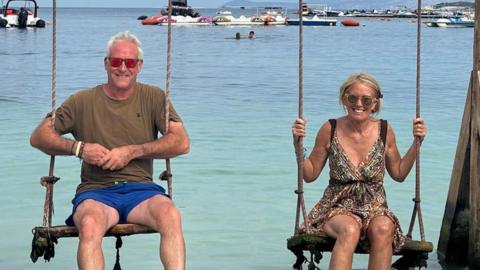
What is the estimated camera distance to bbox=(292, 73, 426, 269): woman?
555cm

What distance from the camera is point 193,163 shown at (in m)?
13.3

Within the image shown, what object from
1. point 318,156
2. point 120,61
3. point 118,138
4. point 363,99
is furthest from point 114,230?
point 363,99

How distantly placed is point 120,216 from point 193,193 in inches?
231

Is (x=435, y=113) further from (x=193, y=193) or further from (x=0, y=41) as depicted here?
(x=0, y=41)

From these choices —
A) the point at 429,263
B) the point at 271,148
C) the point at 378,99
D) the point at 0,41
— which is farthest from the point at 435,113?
the point at 0,41

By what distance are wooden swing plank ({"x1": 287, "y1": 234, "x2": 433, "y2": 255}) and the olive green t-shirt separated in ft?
3.17

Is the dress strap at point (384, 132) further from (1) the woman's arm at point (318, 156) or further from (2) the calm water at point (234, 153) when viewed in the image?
(2) the calm water at point (234, 153)

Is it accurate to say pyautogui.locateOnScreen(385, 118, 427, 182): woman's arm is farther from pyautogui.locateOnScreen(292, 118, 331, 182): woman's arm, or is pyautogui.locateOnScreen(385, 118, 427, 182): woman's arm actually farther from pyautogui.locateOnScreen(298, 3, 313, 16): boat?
pyautogui.locateOnScreen(298, 3, 313, 16): boat

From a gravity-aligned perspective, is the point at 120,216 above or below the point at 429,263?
above

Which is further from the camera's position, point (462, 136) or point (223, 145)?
point (223, 145)

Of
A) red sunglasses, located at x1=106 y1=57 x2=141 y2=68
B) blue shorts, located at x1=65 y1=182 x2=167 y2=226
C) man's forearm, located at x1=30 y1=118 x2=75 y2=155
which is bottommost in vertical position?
blue shorts, located at x1=65 y1=182 x2=167 y2=226

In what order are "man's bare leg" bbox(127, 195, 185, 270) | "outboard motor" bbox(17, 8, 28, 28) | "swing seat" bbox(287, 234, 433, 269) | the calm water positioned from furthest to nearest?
"outboard motor" bbox(17, 8, 28, 28), the calm water, "swing seat" bbox(287, 234, 433, 269), "man's bare leg" bbox(127, 195, 185, 270)

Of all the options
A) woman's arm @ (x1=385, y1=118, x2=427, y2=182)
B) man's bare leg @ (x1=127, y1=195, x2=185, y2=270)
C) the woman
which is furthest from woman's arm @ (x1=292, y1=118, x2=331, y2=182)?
man's bare leg @ (x1=127, y1=195, x2=185, y2=270)

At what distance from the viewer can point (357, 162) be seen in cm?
575
